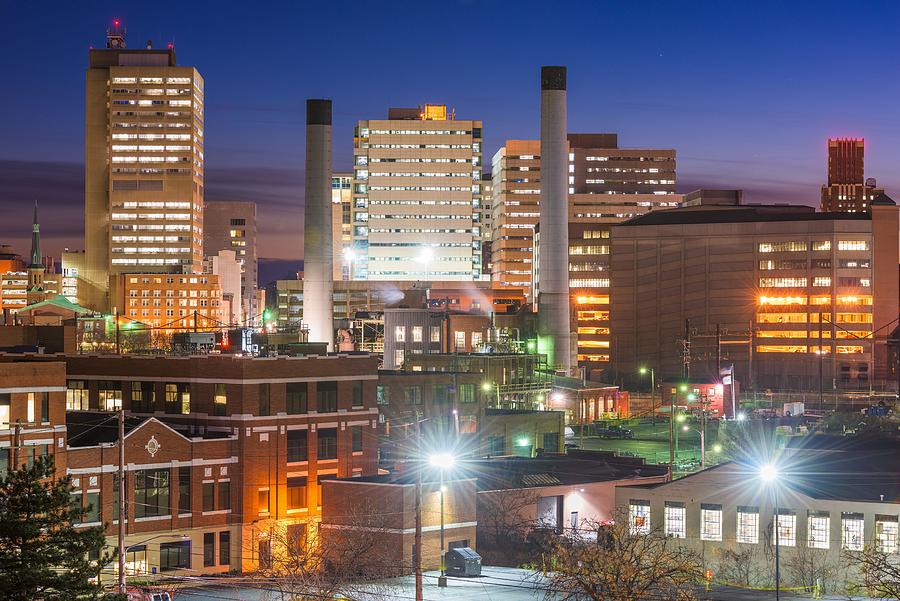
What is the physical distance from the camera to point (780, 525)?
5869 centimetres

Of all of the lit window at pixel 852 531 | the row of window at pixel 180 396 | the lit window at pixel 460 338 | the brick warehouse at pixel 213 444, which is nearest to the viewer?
the lit window at pixel 852 531

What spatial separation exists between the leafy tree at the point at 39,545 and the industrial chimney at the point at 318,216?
133 meters

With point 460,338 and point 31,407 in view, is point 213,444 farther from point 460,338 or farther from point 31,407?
point 460,338

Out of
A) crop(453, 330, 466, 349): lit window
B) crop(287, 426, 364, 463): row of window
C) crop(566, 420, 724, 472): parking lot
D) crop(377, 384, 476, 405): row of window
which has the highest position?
crop(453, 330, 466, 349): lit window

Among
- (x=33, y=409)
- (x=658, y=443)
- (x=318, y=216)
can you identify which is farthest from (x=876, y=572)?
(x=318, y=216)

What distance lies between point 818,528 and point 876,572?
6964mm

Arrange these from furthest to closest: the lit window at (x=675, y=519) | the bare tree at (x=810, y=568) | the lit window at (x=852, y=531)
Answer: the lit window at (x=675, y=519), the lit window at (x=852, y=531), the bare tree at (x=810, y=568)

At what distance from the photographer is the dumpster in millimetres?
57000

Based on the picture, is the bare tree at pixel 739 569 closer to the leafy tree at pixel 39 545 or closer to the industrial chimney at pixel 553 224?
the leafy tree at pixel 39 545

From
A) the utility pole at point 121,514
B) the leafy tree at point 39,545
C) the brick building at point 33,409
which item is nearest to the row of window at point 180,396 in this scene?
the brick building at point 33,409

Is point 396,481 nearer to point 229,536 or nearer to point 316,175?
point 229,536

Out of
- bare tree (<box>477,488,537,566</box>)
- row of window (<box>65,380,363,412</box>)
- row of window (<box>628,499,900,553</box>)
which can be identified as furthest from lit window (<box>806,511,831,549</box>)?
row of window (<box>65,380,363,412</box>)

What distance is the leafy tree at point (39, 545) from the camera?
38844 millimetres

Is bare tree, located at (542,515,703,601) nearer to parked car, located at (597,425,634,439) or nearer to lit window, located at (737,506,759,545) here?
lit window, located at (737,506,759,545)
